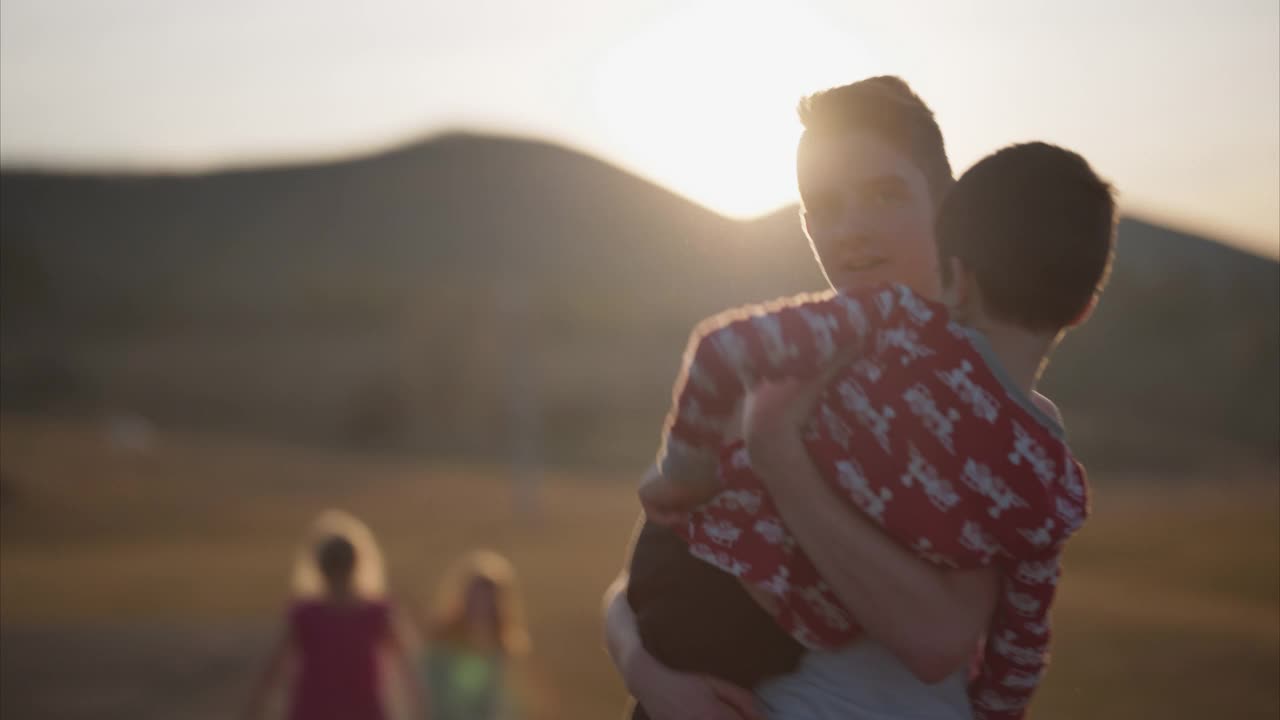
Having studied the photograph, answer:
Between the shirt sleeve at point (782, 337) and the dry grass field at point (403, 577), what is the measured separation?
6.49 metres

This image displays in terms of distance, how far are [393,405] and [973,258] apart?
7426 cm

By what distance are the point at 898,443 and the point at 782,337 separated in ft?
0.63

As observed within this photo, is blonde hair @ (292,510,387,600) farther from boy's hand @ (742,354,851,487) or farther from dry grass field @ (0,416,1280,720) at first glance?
boy's hand @ (742,354,851,487)

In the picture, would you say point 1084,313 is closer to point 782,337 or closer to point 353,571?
point 782,337

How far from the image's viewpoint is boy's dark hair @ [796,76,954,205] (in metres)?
1.91

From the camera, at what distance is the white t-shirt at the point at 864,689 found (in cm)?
177

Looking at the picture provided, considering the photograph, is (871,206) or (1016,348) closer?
(1016,348)

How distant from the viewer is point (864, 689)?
1.77m

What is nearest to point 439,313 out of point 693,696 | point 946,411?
point 693,696

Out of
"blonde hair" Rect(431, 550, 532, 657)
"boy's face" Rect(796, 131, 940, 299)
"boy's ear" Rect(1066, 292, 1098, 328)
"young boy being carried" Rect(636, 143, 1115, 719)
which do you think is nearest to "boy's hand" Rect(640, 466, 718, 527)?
"young boy being carried" Rect(636, 143, 1115, 719)

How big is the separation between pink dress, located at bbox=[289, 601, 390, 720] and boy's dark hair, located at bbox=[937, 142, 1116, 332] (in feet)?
15.3

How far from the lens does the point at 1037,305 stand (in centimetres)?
174

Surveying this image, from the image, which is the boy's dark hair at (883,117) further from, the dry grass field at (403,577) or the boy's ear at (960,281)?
the dry grass field at (403,577)

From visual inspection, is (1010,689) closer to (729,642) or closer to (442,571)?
(729,642)
